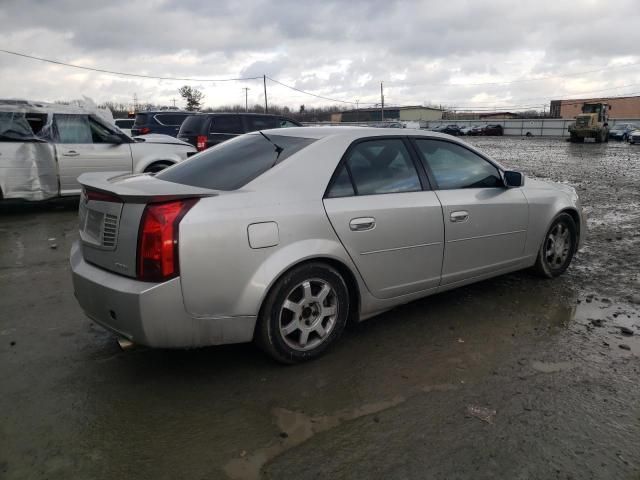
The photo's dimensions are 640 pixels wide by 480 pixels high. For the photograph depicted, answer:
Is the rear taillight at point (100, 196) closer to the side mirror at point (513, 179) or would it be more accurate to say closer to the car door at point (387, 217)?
the car door at point (387, 217)

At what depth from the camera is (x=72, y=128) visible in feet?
28.3

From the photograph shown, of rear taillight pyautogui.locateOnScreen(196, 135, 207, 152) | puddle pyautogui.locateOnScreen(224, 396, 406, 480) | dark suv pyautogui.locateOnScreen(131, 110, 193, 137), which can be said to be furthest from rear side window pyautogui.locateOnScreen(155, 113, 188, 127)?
puddle pyautogui.locateOnScreen(224, 396, 406, 480)

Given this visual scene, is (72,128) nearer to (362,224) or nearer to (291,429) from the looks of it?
(362,224)

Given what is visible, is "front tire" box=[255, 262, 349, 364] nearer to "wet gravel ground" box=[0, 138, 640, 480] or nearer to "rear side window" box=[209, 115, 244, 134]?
Answer: "wet gravel ground" box=[0, 138, 640, 480]

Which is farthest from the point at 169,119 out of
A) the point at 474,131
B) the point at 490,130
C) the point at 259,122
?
the point at 490,130

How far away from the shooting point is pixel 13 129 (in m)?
8.11

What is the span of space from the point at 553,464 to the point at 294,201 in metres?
1.97

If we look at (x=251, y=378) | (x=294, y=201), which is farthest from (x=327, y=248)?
(x=251, y=378)

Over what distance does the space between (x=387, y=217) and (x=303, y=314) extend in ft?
2.93

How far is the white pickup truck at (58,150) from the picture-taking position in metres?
8.11

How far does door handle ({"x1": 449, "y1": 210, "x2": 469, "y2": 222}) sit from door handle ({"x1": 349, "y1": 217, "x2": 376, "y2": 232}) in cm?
79

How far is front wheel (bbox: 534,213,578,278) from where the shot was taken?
16.0ft

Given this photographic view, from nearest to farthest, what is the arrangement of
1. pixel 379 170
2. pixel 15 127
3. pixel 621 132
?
1. pixel 379 170
2. pixel 15 127
3. pixel 621 132

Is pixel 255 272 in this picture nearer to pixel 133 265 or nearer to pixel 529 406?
pixel 133 265
